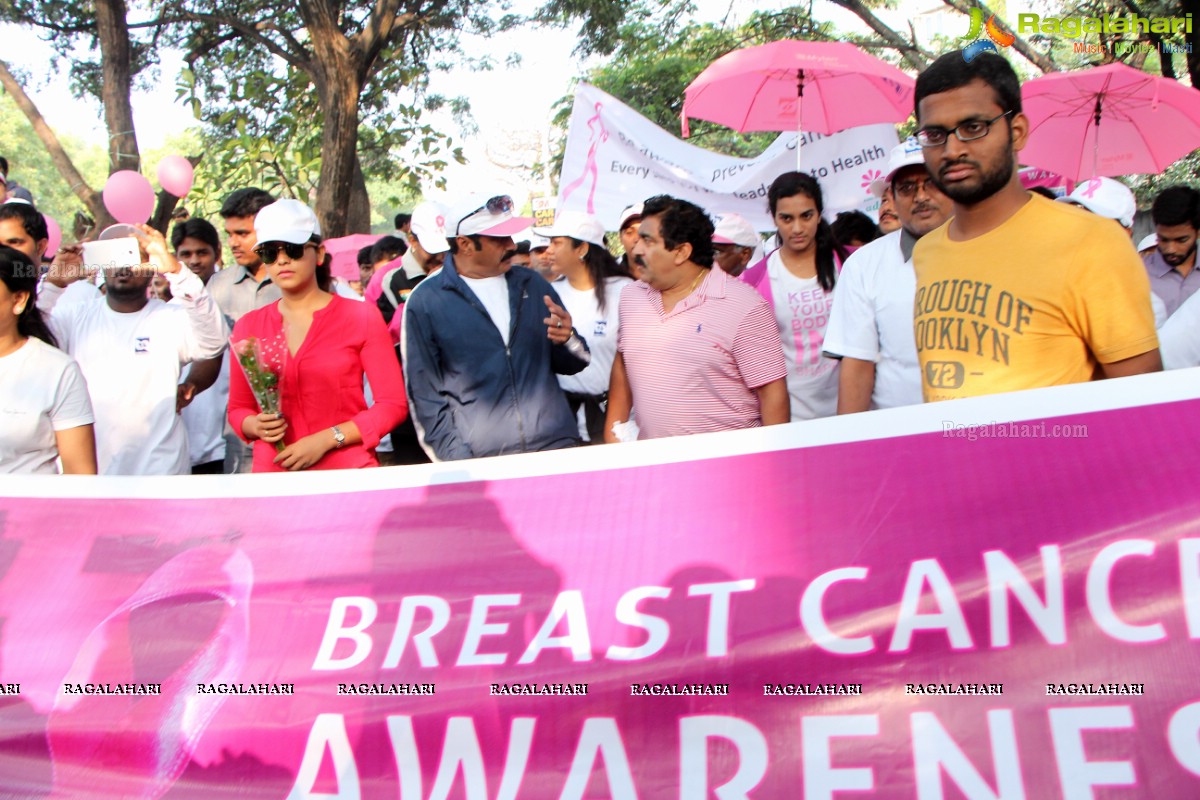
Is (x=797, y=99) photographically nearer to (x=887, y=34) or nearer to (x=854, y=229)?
(x=854, y=229)

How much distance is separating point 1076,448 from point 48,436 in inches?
108

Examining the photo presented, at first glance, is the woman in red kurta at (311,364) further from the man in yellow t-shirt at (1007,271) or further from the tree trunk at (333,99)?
the tree trunk at (333,99)

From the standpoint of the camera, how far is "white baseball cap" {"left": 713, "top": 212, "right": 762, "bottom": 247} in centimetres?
566

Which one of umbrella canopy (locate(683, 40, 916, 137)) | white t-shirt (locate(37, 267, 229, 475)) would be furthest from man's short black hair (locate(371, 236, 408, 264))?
white t-shirt (locate(37, 267, 229, 475))

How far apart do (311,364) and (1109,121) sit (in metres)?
6.22

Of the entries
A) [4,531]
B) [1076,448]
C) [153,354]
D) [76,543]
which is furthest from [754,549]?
[153,354]

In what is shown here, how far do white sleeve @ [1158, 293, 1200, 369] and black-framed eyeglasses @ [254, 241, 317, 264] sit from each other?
2.53 meters

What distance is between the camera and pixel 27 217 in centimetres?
446

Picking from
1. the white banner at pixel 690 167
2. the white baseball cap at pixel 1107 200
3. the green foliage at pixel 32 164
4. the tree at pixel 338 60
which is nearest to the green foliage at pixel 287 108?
the tree at pixel 338 60

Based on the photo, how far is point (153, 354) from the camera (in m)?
4.18

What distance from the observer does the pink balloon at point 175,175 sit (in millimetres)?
8430

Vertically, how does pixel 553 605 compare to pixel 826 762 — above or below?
above

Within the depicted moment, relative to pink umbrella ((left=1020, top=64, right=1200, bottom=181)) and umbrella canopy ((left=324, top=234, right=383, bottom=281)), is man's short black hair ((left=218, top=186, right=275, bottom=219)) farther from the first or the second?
umbrella canopy ((left=324, top=234, right=383, bottom=281))

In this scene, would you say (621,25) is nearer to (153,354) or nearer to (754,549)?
(153,354)
